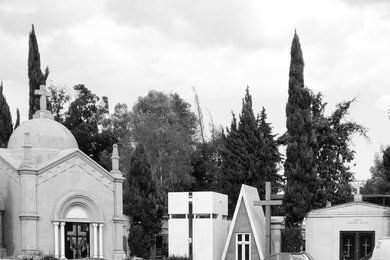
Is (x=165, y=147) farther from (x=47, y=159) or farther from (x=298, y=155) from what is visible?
(x=47, y=159)

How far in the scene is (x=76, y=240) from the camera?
33.0 metres

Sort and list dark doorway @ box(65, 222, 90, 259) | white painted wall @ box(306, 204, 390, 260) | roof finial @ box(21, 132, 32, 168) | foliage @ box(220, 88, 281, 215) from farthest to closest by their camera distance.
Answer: foliage @ box(220, 88, 281, 215)
white painted wall @ box(306, 204, 390, 260)
dark doorway @ box(65, 222, 90, 259)
roof finial @ box(21, 132, 32, 168)

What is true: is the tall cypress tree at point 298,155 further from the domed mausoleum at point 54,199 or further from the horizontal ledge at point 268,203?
the domed mausoleum at point 54,199

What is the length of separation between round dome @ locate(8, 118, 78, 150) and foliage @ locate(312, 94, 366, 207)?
55.9 ft

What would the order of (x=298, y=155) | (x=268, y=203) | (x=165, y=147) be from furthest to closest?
(x=165, y=147)
(x=298, y=155)
(x=268, y=203)

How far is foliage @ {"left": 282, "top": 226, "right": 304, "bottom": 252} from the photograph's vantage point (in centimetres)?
3557

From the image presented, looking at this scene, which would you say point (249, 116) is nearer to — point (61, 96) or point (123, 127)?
point (123, 127)

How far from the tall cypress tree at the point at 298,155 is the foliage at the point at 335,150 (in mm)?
5125

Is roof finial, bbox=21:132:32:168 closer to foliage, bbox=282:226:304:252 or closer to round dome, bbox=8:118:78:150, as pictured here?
round dome, bbox=8:118:78:150

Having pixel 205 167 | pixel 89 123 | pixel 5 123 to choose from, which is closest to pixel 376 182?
pixel 205 167

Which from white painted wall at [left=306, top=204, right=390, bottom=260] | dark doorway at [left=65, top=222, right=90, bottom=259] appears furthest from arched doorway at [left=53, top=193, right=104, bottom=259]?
white painted wall at [left=306, top=204, right=390, bottom=260]

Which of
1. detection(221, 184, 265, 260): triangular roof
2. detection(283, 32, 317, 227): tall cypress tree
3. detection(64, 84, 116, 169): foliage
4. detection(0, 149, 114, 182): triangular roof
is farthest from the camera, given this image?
detection(64, 84, 116, 169): foliage

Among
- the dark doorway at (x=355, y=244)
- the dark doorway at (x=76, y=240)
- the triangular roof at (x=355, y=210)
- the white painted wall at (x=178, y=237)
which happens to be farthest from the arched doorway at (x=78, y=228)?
the dark doorway at (x=355, y=244)

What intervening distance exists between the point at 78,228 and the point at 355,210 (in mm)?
14463
